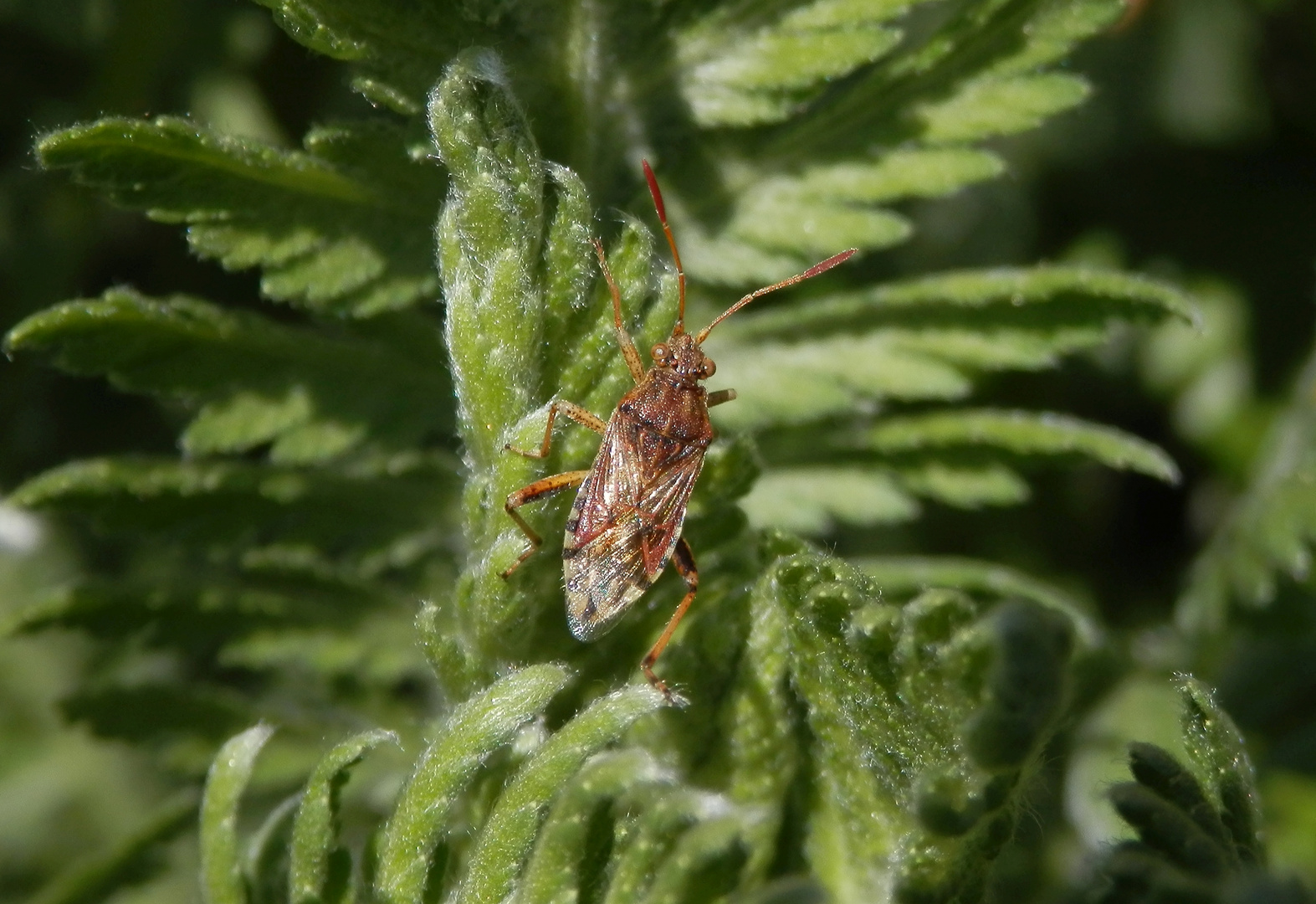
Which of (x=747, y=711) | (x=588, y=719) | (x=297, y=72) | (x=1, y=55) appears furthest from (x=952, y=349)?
(x=1, y=55)

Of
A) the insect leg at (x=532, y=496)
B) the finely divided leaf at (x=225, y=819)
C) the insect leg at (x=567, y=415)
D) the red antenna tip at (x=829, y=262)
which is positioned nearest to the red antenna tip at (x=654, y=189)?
the red antenna tip at (x=829, y=262)

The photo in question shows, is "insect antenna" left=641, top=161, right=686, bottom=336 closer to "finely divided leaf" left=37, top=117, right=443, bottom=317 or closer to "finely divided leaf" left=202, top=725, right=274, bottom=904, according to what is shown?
"finely divided leaf" left=37, top=117, right=443, bottom=317

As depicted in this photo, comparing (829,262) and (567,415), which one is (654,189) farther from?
(567,415)

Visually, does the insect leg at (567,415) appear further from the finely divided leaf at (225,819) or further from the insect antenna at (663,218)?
the finely divided leaf at (225,819)

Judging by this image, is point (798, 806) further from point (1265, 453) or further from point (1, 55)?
point (1, 55)

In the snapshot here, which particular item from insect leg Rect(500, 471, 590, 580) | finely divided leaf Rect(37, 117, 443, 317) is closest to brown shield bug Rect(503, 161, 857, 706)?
insect leg Rect(500, 471, 590, 580)

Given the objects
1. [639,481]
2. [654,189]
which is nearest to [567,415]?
[654,189]
